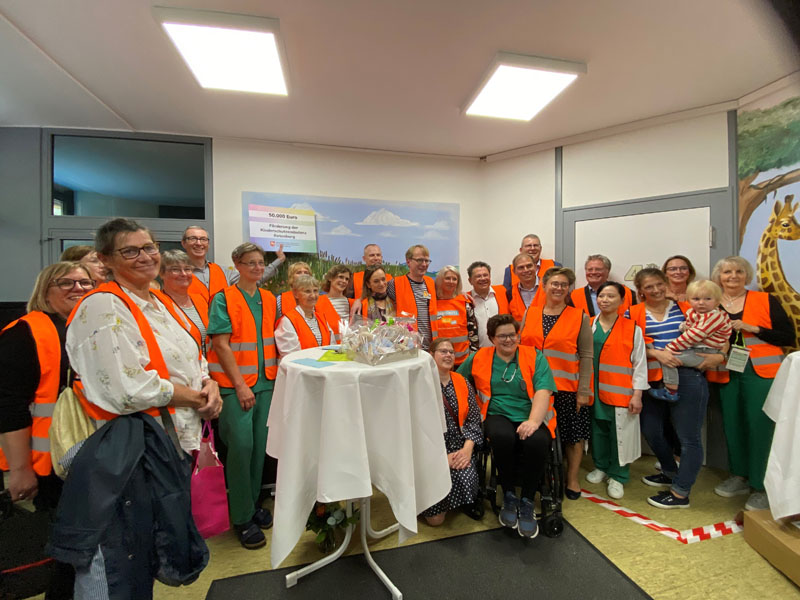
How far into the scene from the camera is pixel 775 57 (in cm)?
250

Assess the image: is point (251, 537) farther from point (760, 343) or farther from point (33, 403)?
point (760, 343)

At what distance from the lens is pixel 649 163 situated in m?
3.54

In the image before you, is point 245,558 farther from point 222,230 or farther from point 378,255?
point 222,230

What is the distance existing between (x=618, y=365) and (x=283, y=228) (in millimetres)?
3494

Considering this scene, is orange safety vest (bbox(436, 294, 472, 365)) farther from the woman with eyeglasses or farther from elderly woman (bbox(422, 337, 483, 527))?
the woman with eyeglasses

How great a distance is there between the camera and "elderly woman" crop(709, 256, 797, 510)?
2.39m

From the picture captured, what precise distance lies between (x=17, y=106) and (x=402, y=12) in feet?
11.6

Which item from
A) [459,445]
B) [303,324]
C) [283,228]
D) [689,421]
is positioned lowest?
[459,445]

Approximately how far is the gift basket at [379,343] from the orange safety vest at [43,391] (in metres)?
1.16

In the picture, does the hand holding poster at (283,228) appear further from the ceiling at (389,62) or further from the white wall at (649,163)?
the white wall at (649,163)

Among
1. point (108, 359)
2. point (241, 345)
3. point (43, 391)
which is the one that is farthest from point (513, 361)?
point (43, 391)

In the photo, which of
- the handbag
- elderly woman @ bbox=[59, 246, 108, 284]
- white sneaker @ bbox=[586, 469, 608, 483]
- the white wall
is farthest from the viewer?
the white wall

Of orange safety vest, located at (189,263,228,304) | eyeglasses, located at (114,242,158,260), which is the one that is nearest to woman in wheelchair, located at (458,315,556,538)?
eyeglasses, located at (114,242,158,260)

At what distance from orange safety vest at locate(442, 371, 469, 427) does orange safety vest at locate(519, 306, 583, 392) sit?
0.68 metres
